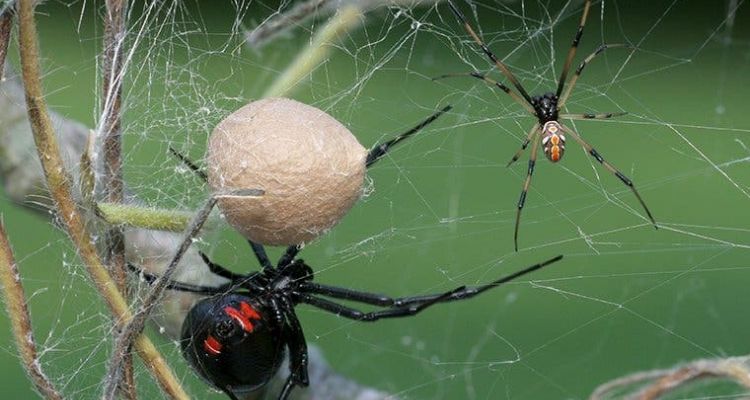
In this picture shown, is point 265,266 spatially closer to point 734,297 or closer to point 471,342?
point 471,342

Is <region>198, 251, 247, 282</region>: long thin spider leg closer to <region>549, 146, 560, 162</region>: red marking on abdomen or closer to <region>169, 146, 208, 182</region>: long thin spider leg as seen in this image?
<region>169, 146, 208, 182</region>: long thin spider leg

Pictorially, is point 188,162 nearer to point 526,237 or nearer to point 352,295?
point 352,295

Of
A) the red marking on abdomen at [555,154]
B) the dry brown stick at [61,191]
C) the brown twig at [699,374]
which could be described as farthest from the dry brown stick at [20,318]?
the red marking on abdomen at [555,154]

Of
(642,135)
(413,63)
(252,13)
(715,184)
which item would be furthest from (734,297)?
(252,13)

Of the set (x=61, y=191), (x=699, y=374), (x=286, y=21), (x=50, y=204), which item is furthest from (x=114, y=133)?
(x=699, y=374)

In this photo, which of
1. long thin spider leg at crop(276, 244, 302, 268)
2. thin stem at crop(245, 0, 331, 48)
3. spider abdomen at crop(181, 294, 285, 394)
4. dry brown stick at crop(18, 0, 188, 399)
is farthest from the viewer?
long thin spider leg at crop(276, 244, 302, 268)

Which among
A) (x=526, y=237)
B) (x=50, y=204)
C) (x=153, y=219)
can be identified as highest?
(x=153, y=219)

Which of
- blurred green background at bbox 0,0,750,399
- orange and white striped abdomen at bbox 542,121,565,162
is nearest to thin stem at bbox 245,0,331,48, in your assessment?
orange and white striped abdomen at bbox 542,121,565,162
